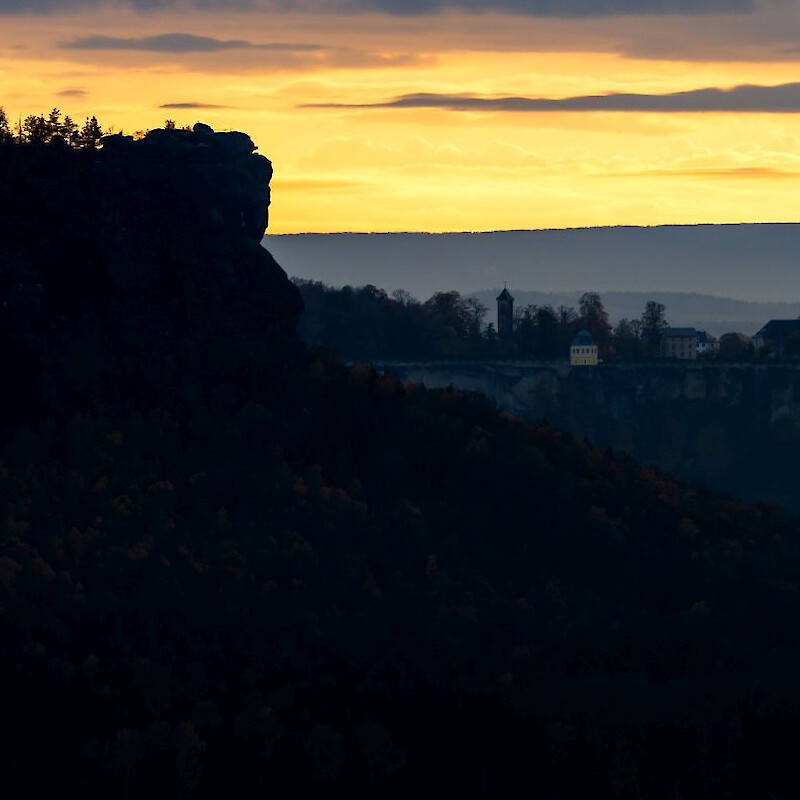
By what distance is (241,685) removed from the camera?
167375 millimetres

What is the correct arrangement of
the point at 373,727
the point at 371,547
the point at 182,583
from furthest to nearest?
the point at 371,547 → the point at 182,583 → the point at 373,727

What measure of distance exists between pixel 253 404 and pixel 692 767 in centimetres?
4555

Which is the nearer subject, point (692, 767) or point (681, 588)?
point (692, 767)

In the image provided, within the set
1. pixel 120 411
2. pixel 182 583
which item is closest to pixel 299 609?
pixel 182 583

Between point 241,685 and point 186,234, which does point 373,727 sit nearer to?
point 241,685

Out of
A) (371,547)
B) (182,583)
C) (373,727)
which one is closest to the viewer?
(373,727)

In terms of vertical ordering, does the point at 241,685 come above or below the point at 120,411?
below

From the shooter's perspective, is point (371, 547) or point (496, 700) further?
point (371, 547)

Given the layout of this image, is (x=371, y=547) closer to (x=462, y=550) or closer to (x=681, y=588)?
(x=462, y=550)

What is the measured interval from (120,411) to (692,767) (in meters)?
48.3

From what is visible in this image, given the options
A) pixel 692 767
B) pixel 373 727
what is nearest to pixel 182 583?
pixel 373 727

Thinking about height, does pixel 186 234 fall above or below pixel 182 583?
above

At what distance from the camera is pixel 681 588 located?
19438cm

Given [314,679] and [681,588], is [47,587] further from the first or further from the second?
[681,588]
